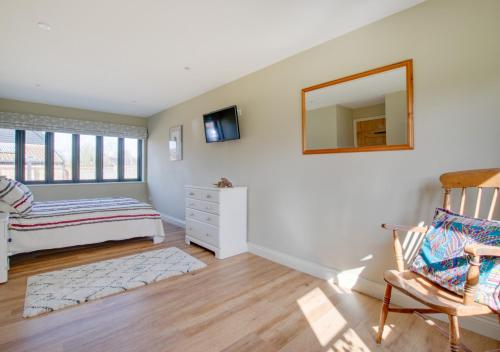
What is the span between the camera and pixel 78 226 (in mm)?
3275

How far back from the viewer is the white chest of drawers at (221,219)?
3.13 m

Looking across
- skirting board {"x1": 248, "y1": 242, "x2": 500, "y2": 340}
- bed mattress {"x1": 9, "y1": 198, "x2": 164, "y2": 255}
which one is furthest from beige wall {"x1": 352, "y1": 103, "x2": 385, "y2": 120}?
bed mattress {"x1": 9, "y1": 198, "x2": 164, "y2": 255}

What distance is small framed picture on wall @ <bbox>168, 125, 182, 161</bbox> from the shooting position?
4.82m

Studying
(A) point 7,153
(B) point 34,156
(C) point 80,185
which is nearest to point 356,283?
(C) point 80,185

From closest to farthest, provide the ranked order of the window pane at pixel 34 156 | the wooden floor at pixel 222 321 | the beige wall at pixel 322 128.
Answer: the wooden floor at pixel 222 321 → the beige wall at pixel 322 128 → the window pane at pixel 34 156

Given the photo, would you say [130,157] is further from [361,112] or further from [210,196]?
[361,112]

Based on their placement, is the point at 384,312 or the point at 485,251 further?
the point at 384,312

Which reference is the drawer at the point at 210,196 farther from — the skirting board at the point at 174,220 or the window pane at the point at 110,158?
the window pane at the point at 110,158

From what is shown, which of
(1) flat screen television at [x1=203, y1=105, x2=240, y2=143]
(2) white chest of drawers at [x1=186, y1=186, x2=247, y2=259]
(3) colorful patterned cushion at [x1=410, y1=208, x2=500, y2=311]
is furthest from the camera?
(1) flat screen television at [x1=203, y1=105, x2=240, y2=143]

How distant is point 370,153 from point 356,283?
117 centimetres

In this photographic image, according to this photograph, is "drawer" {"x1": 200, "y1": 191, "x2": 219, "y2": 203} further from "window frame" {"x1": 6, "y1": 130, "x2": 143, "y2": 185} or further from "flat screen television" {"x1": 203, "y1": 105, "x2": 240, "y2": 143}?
"window frame" {"x1": 6, "y1": 130, "x2": 143, "y2": 185}

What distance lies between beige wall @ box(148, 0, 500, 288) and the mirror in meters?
0.07

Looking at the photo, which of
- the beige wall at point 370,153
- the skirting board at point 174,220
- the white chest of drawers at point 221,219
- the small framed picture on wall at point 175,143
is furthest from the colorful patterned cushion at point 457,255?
the small framed picture on wall at point 175,143

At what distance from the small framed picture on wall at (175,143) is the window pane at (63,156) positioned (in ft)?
6.86
